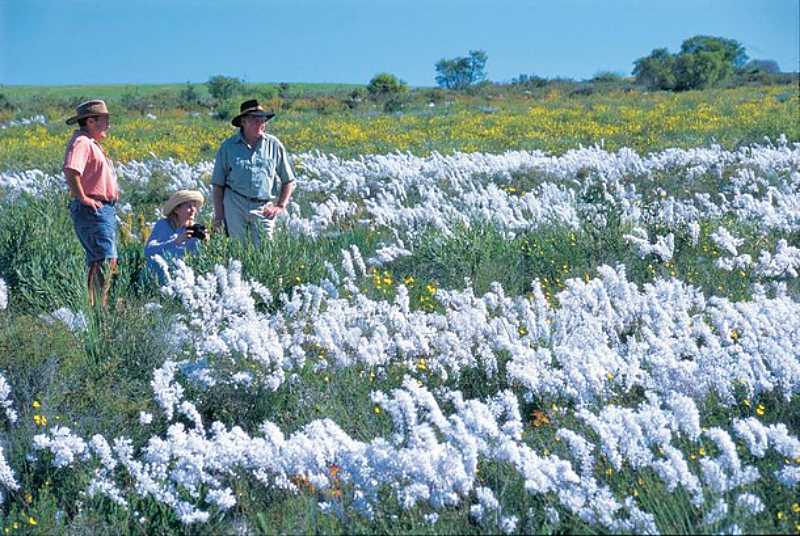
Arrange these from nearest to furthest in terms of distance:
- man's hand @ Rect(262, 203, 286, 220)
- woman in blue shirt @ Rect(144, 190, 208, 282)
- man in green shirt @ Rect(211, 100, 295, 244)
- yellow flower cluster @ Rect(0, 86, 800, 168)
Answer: woman in blue shirt @ Rect(144, 190, 208, 282)
man in green shirt @ Rect(211, 100, 295, 244)
man's hand @ Rect(262, 203, 286, 220)
yellow flower cluster @ Rect(0, 86, 800, 168)

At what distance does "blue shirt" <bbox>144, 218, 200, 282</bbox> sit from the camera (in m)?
7.16

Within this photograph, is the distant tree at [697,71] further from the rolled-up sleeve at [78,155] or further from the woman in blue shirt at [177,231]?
the rolled-up sleeve at [78,155]

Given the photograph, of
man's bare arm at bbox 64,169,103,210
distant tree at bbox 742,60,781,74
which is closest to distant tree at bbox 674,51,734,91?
distant tree at bbox 742,60,781,74

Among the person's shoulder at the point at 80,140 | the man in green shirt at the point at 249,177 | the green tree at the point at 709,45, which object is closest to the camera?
the person's shoulder at the point at 80,140

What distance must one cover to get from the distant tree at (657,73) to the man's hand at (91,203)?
4387cm

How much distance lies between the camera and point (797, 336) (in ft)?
14.9

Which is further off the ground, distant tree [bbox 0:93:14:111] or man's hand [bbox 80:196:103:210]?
distant tree [bbox 0:93:14:111]

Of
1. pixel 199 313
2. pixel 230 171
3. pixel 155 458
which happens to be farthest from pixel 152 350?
pixel 230 171

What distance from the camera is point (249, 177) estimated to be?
293 inches

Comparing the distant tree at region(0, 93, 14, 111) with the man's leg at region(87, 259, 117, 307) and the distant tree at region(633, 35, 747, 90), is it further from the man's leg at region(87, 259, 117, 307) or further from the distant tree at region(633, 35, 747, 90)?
the man's leg at region(87, 259, 117, 307)

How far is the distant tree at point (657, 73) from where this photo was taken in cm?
4688

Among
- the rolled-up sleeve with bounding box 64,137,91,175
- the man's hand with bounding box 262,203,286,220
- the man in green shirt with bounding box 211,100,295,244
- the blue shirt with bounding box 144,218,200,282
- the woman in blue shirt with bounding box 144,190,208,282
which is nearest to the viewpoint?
the rolled-up sleeve with bounding box 64,137,91,175

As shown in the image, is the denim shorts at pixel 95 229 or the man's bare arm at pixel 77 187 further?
the denim shorts at pixel 95 229

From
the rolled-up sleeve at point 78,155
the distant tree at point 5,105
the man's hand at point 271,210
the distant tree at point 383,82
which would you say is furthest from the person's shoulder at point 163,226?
the distant tree at point 383,82
